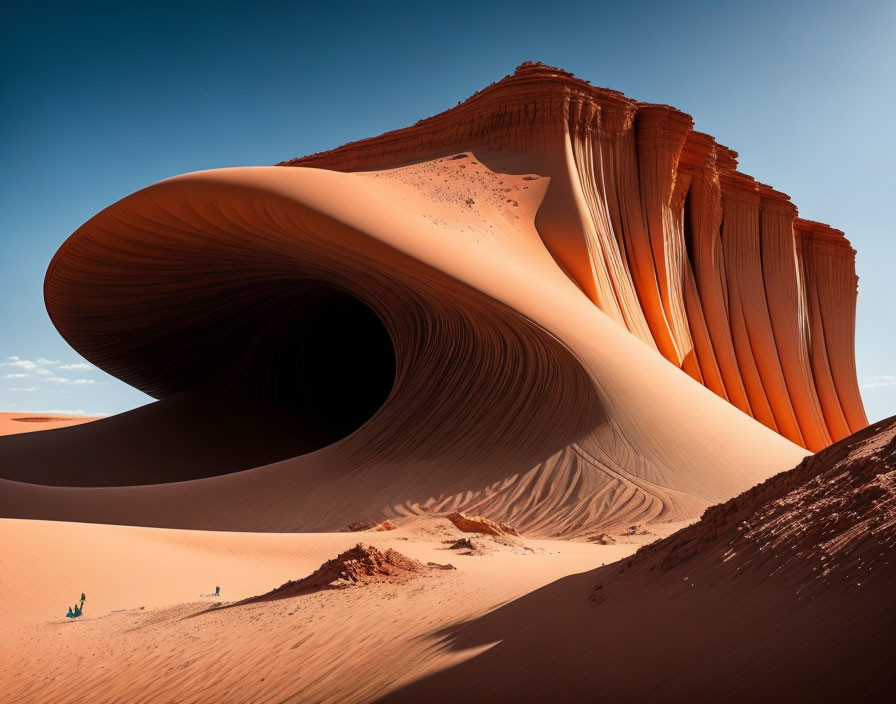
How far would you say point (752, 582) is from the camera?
4.16 metres

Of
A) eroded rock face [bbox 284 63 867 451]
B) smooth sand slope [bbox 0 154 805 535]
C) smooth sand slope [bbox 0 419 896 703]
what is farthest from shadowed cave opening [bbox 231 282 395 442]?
smooth sand slope [bbox 0 419 896 703]

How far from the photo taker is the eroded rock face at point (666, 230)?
77.2 ft

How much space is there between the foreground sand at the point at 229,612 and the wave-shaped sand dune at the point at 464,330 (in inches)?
125

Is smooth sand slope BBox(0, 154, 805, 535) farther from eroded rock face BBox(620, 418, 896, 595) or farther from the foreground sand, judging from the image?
eroded rock face BBox(620, 418, 896, 595)

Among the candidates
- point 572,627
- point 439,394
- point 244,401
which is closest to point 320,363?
point 244,401

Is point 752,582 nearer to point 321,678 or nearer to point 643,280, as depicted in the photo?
point 321,678

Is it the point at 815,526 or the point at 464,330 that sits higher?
the point at 464,330

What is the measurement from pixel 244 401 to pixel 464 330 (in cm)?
1259

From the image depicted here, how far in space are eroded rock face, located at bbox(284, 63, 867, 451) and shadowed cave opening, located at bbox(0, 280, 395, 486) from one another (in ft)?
21.2

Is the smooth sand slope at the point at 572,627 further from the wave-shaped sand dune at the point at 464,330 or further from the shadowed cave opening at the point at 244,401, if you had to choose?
the shadowed cave opening at the point at 244,401

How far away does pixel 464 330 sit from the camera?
1609 centimetres

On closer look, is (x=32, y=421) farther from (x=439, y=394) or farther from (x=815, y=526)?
(x=815, y=526)

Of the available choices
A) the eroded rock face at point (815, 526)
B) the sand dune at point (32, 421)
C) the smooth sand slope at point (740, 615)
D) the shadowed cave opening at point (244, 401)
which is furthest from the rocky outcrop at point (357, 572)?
the sand dune at point (32, 421)

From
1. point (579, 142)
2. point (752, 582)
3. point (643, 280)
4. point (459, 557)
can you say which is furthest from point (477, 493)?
point (579, 142)
